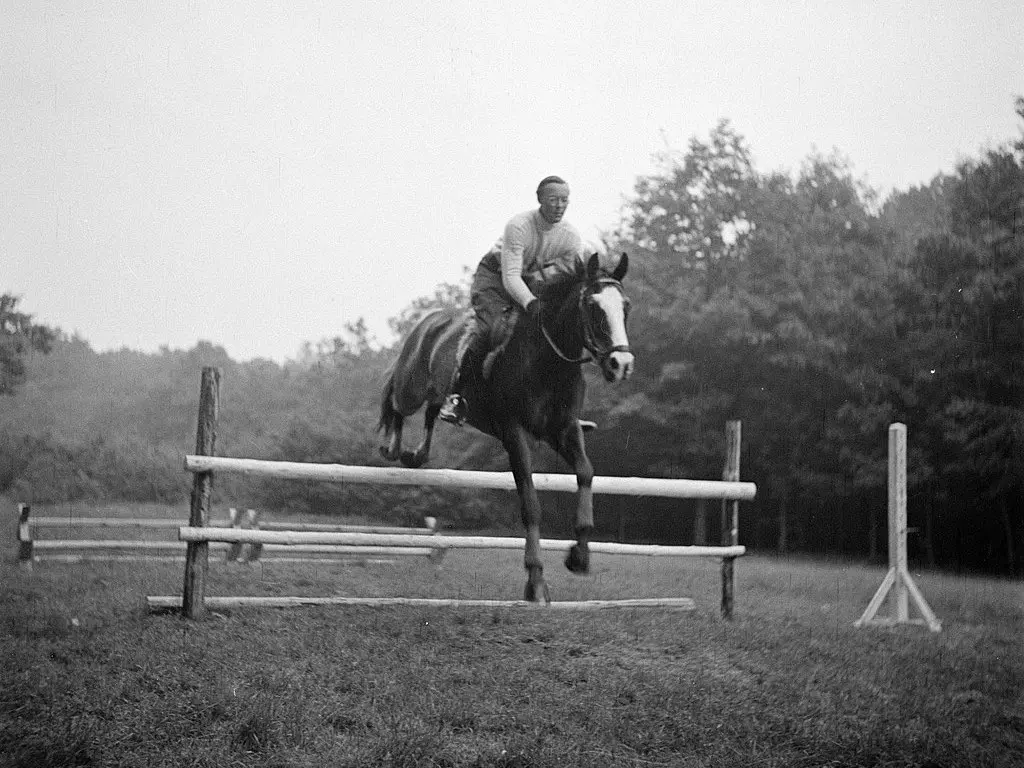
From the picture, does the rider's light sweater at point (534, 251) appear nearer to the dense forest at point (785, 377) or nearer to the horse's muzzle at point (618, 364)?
the horse's muzzle at point (618, 364)

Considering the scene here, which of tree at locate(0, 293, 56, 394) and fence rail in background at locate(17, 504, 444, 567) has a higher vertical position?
tree at locate(0, 293, 56, 394)

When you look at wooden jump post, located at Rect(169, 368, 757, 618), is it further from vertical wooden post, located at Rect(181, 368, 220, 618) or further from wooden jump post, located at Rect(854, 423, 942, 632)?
wooden jump post, located at Rect(854, 423, 942, 632)

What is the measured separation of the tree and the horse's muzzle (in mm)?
5165

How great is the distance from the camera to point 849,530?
21156 millimetres

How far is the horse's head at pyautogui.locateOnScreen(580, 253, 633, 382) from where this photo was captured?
6434 millimetres

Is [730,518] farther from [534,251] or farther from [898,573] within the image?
[534,251]

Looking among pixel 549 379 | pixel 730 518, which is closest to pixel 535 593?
pixel 549 379

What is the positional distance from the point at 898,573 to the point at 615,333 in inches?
181

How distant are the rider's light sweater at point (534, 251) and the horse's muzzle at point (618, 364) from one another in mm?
851

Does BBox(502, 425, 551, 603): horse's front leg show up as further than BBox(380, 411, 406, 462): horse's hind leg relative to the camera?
No

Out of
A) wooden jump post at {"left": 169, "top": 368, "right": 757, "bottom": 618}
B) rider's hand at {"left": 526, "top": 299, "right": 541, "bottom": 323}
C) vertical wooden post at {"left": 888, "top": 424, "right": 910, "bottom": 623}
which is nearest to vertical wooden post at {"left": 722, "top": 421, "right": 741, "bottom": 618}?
wooden jump post at {"left": 169, "top": 368, "right": 757, "bottom": 618}

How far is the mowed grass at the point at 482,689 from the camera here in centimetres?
463

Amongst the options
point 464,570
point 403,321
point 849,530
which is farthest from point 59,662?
point 849,530

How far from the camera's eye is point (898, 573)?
30.5 feet
